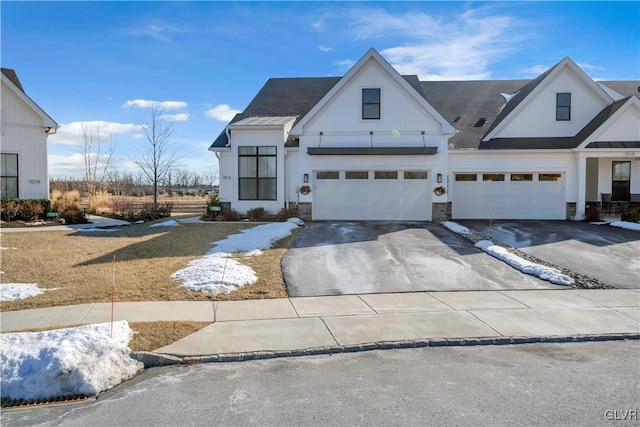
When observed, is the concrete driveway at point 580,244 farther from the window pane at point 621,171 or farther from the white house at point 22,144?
the white house at point 22,144

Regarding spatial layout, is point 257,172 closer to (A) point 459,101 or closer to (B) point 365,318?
(A) point 459,101

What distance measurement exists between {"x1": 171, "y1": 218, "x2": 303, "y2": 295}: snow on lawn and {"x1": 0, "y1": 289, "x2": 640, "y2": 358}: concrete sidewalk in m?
0.95

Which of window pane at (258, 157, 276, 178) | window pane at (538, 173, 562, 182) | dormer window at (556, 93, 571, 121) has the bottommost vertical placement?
window pane at (538, 173, 562, 182)

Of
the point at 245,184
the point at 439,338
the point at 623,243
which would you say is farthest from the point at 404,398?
the point at 245,184

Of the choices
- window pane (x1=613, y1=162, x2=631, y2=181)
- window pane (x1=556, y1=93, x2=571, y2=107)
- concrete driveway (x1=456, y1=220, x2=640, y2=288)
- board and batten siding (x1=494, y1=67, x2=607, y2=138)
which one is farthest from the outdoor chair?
window pane (x1=556, y1=93, x2=571, y2=107)

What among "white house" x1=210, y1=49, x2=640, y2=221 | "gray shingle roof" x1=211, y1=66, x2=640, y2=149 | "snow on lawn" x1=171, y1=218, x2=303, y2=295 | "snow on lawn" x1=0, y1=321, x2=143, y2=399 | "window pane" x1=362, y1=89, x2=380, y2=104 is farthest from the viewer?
"gray shingle roof" x1=211, y1=66, x2=640, y2=149

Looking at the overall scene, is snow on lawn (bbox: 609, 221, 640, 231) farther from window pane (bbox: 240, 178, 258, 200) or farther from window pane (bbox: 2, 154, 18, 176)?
window pane (bbox: 2, 154, 18, 176)

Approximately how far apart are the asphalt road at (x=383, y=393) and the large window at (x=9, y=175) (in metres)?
18.2

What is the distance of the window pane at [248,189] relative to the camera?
20266mm

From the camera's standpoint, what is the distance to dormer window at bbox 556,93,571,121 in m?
20.7

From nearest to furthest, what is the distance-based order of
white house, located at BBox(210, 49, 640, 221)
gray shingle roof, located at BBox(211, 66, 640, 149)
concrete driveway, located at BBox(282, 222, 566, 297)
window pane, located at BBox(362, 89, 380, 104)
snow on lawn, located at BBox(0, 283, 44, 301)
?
snow on lawn, located at BBox(0, 283, 44, 301) → concrete driveway, located at BBox(282, 222, 566, 297) → white house, located at BBox(210, 49, 640, 221) → window pane, located at BBox(362, 89, 380, 104) → gray shingle roof, located at BBox(211, 66, 640, 149)

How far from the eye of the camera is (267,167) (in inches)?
794

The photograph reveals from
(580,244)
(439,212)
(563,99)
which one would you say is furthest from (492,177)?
(580,244)

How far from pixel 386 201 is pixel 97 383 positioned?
15497 millimetres
